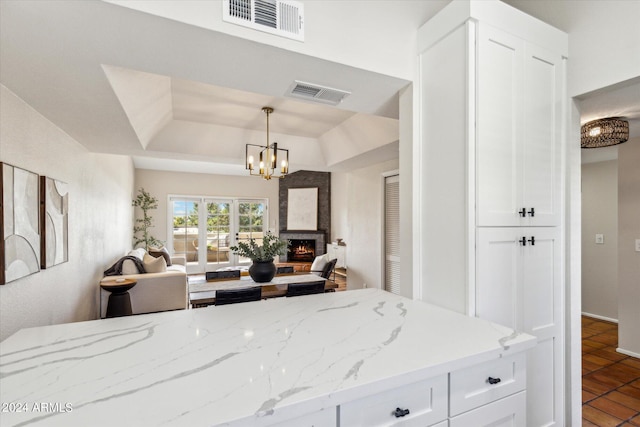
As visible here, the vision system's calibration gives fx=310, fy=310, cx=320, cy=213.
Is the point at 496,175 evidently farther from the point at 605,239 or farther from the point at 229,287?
the point at 605,239

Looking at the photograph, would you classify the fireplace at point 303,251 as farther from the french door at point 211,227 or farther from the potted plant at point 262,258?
the potted plant at point 262,258

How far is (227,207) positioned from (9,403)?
7.49m

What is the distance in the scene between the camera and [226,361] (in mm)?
941

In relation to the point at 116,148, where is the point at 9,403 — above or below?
below

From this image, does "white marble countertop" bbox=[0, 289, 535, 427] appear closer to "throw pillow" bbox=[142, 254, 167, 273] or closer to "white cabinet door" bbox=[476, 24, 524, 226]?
"white cabinet door" bbox=[476, 24, 524, 226]

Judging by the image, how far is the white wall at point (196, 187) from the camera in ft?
24.0

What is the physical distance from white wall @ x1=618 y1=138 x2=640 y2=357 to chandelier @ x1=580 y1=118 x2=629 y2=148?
0.76 m

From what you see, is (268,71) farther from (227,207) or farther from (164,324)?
(227,207)

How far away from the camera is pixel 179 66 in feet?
4.88

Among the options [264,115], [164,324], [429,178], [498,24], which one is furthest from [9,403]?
[264,115]

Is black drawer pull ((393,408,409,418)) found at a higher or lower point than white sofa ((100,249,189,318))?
Result: higher

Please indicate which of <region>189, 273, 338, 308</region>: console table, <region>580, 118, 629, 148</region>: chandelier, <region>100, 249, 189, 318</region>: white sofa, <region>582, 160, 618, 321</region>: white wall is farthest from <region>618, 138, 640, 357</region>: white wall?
<region>100, 249, 189, 318</region>: white sofa

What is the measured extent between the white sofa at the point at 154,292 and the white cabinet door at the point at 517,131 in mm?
3761

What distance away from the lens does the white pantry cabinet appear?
1466mm
